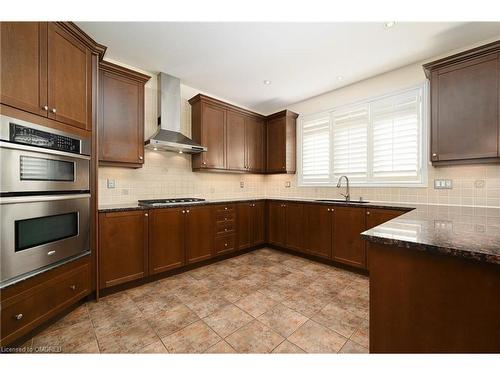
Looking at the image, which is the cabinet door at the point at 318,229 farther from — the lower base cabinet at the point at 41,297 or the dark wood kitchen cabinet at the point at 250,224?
the lower base cabinet at the point at 41,297

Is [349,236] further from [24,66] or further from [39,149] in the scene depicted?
[24,66]

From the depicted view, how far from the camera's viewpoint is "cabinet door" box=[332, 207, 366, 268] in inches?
105

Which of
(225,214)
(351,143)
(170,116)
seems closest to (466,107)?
(351,143)

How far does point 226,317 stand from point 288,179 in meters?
2.88

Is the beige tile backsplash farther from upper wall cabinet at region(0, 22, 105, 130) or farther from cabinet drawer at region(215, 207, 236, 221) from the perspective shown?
upper wall cabinet at region(0, 22, 105, 130)

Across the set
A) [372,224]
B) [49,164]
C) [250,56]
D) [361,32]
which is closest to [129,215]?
[49,164]

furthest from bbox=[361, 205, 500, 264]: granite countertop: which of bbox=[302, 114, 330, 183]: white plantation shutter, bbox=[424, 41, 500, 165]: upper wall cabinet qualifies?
bbox=[302, 114, 330, 183]: white plantation shutter

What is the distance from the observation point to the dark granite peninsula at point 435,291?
0.73 m

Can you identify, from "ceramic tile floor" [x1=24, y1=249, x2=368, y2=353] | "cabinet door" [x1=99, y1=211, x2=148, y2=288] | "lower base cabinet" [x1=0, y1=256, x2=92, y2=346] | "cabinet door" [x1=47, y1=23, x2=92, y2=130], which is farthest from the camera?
"cabinet door" [x1=99, y1=211, x2=148, y2=288]

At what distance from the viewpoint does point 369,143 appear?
3.15 metres

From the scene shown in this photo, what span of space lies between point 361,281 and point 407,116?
7.35 ft

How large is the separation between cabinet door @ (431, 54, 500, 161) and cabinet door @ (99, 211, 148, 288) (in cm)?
341

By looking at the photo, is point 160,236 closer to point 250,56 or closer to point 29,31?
point 29,31

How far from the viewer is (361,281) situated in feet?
8.25
